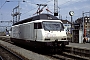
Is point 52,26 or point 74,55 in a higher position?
point 52,26

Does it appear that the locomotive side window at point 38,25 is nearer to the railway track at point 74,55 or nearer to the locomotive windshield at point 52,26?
the locomotive windshield at point 52,26

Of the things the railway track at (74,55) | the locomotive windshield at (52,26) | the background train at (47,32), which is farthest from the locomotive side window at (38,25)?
the railway track at (74,55)

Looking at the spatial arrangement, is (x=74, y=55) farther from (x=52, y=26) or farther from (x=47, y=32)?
(x=52, y=26)

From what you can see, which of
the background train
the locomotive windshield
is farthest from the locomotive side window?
the locomotive windshield

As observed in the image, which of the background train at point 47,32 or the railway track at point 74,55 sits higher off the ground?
the background train at point 47,32

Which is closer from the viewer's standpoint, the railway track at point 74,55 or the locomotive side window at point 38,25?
the railway track at point 74,55

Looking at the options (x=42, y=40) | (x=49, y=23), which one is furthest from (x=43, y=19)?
(x=42, y=40)

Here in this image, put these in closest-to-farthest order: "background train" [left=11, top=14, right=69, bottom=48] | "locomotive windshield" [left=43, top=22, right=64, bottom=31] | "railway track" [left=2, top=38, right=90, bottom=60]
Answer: "railway track" [left=2, top=38, right=90, bottom=60] → "background train" [left=11, top=14, right=69, bottom=48] → "locomotive windshield" [left=43, top=22, right=64, bottom=31]

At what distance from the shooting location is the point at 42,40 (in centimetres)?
1616

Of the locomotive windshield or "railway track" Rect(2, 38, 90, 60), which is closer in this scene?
"railway track" Rect(2, 38, 90, 60)

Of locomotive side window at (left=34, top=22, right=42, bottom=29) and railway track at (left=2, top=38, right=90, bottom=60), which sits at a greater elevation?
locomotive side window at (left=34, top=22, right=42, bottom=29)

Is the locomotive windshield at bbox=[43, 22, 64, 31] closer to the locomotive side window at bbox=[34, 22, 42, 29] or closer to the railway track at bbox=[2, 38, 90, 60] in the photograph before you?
the locomotive side window at bbox=[34, 22, 42, 29]

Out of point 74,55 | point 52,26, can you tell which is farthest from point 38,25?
point 74,55

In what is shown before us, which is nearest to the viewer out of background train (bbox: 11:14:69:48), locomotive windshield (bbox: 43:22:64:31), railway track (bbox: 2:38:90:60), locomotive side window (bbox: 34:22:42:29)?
railway track (bbox: 2:38:90:60)
